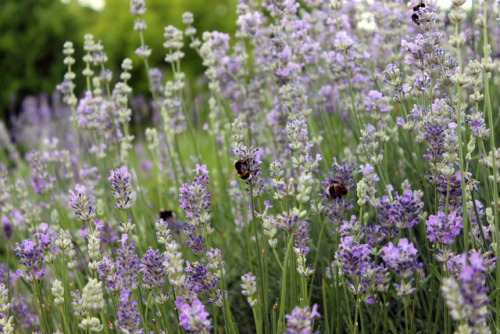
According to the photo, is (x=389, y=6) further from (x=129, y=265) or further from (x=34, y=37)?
(x=34, y=37)

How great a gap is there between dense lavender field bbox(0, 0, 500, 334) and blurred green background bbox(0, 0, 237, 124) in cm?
793

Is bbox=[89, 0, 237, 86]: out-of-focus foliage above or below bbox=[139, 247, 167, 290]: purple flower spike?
above

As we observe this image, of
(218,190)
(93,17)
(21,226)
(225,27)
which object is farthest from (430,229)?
(93,17)

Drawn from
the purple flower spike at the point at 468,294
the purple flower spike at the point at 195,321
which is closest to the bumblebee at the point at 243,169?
the purple flower spike at the point at 195,321

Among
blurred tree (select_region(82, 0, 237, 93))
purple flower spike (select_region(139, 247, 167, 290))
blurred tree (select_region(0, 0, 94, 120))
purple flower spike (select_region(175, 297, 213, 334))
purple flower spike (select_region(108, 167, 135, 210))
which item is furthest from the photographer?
blurred tree (select_region(82, 0, 237, 93))

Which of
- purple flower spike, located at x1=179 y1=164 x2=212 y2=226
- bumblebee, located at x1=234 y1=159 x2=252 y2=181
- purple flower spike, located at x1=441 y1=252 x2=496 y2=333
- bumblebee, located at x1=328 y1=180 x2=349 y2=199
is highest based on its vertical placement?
bumblebee, located at x1=234 y1=159 x2=252 y2=181

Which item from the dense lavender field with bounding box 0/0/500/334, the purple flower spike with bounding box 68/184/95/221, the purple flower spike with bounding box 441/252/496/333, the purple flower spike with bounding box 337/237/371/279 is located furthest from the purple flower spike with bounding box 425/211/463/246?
the purple flower spike with bounding box 68/184/95/221

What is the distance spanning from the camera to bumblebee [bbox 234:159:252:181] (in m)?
1.59

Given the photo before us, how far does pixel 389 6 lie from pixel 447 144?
1688 mm

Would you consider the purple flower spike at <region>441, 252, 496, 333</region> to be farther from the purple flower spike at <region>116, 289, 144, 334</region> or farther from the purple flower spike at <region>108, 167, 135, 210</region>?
the purple flower spike at <region>108, 167, 135, 210</region>

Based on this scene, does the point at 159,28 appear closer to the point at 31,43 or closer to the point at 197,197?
the point at 31,43

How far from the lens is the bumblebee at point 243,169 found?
1.59 metres

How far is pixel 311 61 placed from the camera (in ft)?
9.62

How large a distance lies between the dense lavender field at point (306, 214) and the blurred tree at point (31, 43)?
8076mm
